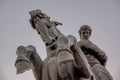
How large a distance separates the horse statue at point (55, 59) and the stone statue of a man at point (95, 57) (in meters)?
0.77

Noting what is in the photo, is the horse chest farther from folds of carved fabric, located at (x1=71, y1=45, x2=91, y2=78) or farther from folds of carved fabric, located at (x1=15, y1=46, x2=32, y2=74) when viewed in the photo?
folds of carved fabric, located at (x1=15, y1=46, x2=32, y2=74)

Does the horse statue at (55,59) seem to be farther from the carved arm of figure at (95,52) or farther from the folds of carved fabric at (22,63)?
the carved arm of figure at (95,52)

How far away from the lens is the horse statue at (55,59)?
5.11m

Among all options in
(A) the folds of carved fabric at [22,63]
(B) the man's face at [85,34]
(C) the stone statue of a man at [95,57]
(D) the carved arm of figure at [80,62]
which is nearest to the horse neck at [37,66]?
(A) the folds of carved fabric at [22,63]

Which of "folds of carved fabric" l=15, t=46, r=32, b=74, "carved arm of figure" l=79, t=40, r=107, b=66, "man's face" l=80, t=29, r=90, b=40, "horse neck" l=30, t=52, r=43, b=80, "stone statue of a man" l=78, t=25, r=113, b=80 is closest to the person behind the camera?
"folds of carved fabric" l=15, t=46, r=32, b=74

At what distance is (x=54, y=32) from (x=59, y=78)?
665mm

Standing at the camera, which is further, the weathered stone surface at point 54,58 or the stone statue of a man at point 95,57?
the stone statue of a man at point 95,57

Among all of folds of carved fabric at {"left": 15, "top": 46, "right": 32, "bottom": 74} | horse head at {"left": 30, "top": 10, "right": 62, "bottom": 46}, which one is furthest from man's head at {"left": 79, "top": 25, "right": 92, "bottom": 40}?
folds of carved fabric at {"left": 15, "top": 46, "right": 32, "bottom": 74}

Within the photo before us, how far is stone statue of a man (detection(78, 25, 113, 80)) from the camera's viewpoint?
6.15m

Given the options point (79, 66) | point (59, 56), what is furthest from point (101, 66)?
point (59, 56)

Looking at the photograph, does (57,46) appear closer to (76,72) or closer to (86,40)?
(76,72)

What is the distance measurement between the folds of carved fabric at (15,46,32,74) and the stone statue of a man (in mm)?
1275

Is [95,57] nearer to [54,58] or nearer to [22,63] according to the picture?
[54,58]

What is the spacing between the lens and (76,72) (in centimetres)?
545
